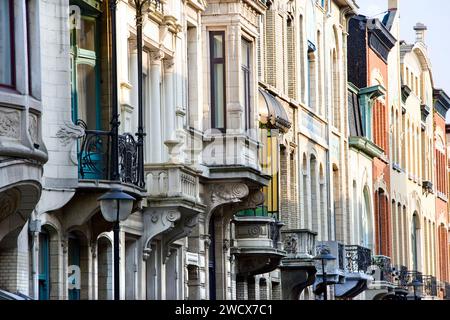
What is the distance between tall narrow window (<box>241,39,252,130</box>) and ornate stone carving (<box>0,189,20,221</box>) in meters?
16.5

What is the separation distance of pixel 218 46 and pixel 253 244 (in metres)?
5.56

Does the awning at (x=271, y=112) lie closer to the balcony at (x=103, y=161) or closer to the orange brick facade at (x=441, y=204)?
the balcony at (x=103, y=161)

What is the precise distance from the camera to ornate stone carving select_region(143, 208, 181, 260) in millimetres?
35281

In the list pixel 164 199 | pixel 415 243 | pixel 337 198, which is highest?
pixel 415 243

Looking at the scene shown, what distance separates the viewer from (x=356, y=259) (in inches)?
2434

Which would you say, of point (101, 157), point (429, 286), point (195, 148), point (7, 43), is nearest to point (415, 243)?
point (429, 286)

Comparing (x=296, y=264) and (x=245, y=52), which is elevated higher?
(x=245, y=52)

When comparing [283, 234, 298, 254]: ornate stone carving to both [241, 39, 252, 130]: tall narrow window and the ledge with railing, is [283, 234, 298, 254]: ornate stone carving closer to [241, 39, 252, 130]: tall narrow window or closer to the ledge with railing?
[241, 39, 252, 130]: tall narrow window

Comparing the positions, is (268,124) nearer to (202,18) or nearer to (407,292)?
(202,18)

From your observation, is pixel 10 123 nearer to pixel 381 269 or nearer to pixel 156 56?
pixel 156 56

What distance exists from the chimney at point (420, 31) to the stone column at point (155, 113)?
2125 inches

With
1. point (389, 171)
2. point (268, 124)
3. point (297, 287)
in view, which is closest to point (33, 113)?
point (268, 124)
